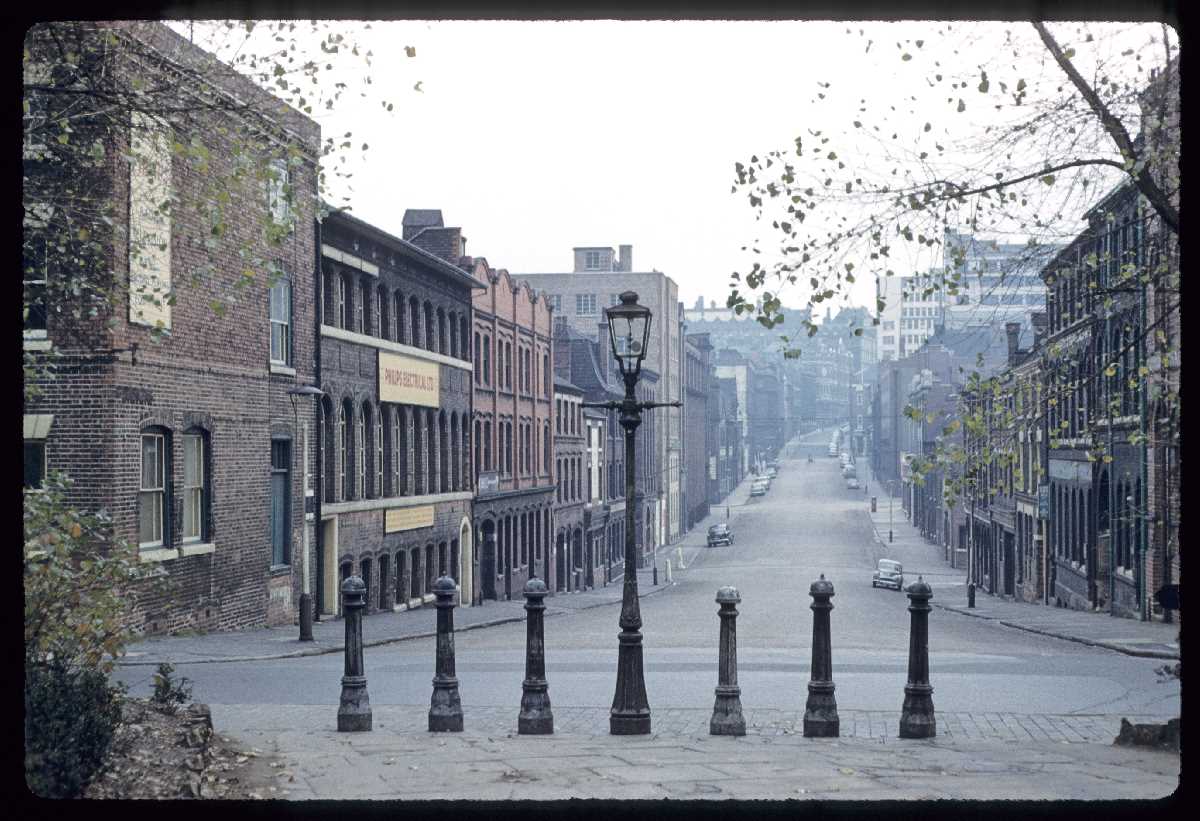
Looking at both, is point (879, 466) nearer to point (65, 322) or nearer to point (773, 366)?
Result: point (773, 366)

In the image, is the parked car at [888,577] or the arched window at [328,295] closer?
the arched window at [328,295]

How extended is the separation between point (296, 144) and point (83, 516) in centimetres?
306

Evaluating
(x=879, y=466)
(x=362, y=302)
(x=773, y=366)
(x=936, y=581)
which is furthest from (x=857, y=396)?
(x=362, y=302)

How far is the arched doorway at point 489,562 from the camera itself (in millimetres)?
44531

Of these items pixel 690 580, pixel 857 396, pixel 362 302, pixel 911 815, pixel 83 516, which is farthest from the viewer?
pixel 857 396

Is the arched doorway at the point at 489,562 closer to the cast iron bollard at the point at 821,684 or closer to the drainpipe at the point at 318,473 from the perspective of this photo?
the drainpipe at the point at 318,473

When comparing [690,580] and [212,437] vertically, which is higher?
[212,437]

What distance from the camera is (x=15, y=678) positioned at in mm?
6613

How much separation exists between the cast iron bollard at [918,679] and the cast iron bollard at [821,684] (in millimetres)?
635

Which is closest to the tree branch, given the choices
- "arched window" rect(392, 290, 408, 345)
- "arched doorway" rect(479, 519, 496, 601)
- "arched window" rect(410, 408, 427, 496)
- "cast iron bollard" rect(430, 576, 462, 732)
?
"cast iron bollard" rect(430, 576, 462, 732)

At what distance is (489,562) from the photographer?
44844 millimetres

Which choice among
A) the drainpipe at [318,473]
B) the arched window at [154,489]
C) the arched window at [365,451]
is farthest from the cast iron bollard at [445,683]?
the arched window at [365,451]

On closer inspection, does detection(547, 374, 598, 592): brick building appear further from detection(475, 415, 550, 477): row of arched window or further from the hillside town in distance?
detection(475, 415, 550, 477): row of arched window

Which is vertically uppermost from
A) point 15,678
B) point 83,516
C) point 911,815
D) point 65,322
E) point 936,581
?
point 65,322
